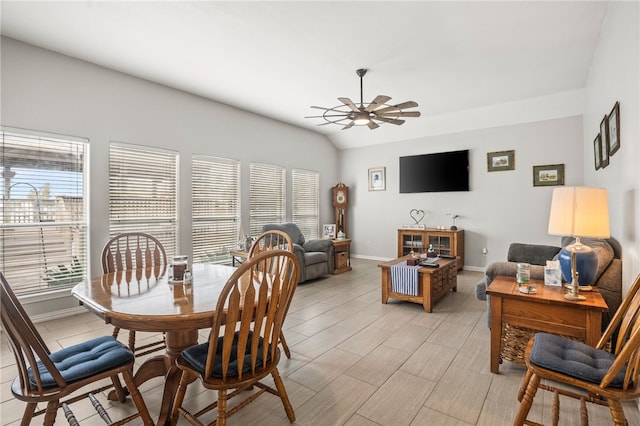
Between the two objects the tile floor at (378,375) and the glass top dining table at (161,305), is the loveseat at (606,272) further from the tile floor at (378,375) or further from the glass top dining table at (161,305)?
the glass top dining table at (161,305)

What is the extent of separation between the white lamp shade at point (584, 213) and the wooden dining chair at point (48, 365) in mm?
2679

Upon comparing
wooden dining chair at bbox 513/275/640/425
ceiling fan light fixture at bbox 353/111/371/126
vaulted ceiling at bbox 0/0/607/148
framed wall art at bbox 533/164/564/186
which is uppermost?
vaulted ceiling at bbox 0/0/607/148

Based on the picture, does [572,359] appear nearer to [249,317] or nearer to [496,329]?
[496,329]

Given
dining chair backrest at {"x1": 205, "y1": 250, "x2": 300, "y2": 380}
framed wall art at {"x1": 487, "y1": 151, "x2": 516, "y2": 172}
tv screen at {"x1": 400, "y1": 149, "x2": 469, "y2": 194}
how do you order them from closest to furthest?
1. dining chair backrest at {"x1": 205, "y1": 250, "x2": 300, "y2": 380}
2. framed wall art at {"x1": 487, "y1": 151, "x2": 516, "y2": 172}
3. tv screen at {"x1": 400, "y1": 149, "x2": 469, "y2": 194}


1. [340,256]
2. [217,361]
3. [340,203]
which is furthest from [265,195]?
[217,361]

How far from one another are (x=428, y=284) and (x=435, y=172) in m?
3.33

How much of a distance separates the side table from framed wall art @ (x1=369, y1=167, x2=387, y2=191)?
1.86m

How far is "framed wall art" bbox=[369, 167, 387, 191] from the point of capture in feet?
23.2

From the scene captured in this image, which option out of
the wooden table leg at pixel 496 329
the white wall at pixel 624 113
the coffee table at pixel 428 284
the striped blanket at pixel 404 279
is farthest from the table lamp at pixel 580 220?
the striped blanket at pixel 404 279

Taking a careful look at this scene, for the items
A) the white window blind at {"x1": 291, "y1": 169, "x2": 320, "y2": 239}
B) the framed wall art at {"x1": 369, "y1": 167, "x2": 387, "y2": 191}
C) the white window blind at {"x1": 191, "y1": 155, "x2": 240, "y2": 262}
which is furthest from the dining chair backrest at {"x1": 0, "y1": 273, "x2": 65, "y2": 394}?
the framed wall art at {"x1": 369, "y1": 167, "x2": 387, "y2": 191}

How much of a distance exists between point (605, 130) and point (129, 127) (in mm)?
5246

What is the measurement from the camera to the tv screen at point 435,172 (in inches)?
237

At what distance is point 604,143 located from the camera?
3104 mm

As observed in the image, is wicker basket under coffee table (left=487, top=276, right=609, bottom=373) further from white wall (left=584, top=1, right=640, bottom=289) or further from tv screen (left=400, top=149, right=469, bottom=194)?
tv screen (left=400, top=149, right=469, bottom=194)
